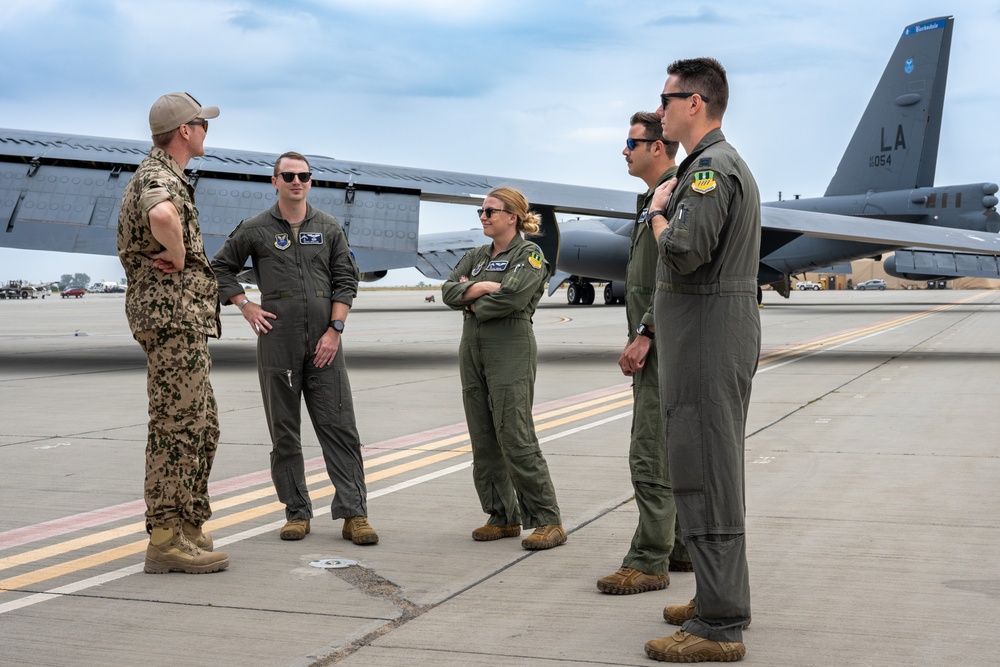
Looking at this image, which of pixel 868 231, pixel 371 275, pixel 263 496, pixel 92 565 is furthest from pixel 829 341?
pixel 92 565

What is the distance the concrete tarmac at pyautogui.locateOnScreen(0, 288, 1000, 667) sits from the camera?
13.0ft

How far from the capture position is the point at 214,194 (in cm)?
1600

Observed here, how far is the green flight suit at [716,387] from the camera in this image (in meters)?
3.76

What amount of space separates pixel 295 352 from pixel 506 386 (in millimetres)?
1243

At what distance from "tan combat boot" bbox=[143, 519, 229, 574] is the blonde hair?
239 cm

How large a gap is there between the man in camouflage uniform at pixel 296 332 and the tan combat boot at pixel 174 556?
744mm

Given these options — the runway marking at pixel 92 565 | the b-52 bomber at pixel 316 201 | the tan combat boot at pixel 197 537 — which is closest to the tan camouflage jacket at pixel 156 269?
the tan combat boot at pixel 197 537

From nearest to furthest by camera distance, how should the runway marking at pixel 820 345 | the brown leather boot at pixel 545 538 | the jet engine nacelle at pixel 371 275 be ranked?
the brown leather boot at pixel 545 538
the jet engine nacelle at pixel 371 275
the runway marking at pixel 820 345

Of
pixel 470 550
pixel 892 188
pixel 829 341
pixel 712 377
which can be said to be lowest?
pixel 470 550

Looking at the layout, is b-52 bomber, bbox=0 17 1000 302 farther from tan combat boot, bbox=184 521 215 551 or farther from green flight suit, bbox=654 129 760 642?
green flight suit, bbox=654 129 760 642

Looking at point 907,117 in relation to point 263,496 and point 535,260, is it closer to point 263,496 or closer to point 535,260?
point 535,260

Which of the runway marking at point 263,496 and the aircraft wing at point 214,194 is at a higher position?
the aircraft wing at point 214,194

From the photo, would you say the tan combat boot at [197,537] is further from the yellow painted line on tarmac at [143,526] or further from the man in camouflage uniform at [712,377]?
the man in camouflage uniform at [712,377]

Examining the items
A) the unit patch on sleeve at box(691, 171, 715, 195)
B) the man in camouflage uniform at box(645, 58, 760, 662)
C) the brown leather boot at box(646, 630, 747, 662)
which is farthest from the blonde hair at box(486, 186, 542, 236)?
the brown leather boot at box(646, 630, 747, 662)
